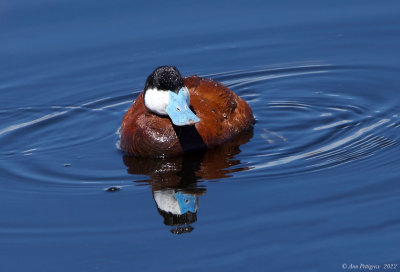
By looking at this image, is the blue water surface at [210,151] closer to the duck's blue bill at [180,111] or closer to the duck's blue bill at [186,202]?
the duck's blue bill at [186,202]

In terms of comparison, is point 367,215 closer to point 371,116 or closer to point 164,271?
point 164,271

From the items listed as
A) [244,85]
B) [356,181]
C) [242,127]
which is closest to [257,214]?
[356,181]

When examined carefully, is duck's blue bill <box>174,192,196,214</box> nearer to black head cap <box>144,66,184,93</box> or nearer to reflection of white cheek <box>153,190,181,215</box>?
reflection of white cheek <box>153,190,181,215</box>

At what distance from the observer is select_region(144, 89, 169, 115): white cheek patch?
9.16 m

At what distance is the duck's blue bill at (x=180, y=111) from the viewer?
8805 millimetres

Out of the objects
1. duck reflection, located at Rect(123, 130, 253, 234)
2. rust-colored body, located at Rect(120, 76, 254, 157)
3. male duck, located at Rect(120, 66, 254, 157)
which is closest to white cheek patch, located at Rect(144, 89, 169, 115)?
male duck, located at Rect(120, 66, 254, 157)

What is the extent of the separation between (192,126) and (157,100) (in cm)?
49

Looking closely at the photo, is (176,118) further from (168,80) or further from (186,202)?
(186,202)

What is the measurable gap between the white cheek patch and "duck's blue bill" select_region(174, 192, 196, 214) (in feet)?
4.22

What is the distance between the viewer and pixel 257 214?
7.40 meters

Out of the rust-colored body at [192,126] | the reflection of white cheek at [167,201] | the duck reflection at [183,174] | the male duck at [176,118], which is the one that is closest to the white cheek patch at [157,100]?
the male duck at [176,118]

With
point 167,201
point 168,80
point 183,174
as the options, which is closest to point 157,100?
point 168,80

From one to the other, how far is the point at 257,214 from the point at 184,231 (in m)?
0.65

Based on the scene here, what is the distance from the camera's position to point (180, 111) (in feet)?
29.4
